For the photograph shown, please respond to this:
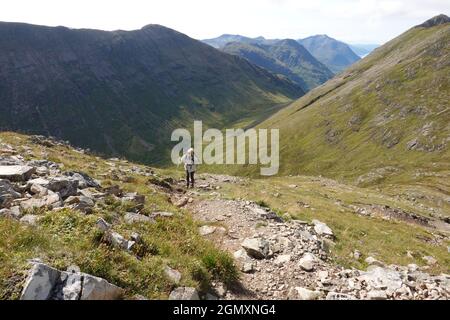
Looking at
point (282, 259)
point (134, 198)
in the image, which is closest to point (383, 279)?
point (282, 259)

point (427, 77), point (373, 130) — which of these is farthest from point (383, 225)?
point (427, 77)

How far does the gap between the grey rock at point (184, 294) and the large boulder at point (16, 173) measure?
9.60 m

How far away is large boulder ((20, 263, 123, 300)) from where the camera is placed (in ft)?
26.7

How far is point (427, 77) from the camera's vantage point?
164750mm

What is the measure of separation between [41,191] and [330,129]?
534 feet

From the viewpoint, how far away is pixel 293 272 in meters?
12.8

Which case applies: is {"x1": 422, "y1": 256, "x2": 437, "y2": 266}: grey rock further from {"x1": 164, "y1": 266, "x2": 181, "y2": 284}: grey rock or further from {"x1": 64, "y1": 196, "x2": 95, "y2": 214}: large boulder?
{"x1": 64, "y1": 196, "x2": 95, "y2": 214}: large boulder

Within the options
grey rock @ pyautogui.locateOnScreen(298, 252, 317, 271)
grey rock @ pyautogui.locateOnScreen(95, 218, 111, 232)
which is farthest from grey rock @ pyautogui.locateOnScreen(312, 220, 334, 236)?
grey rock @ pyautogui.locateOnScreen(95, 218, 111, 232)

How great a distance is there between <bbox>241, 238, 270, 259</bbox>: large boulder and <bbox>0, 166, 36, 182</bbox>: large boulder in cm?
948

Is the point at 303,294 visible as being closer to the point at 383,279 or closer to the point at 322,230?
the point at 383,279

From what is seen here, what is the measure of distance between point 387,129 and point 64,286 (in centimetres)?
15368

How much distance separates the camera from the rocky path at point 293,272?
36.6ft
